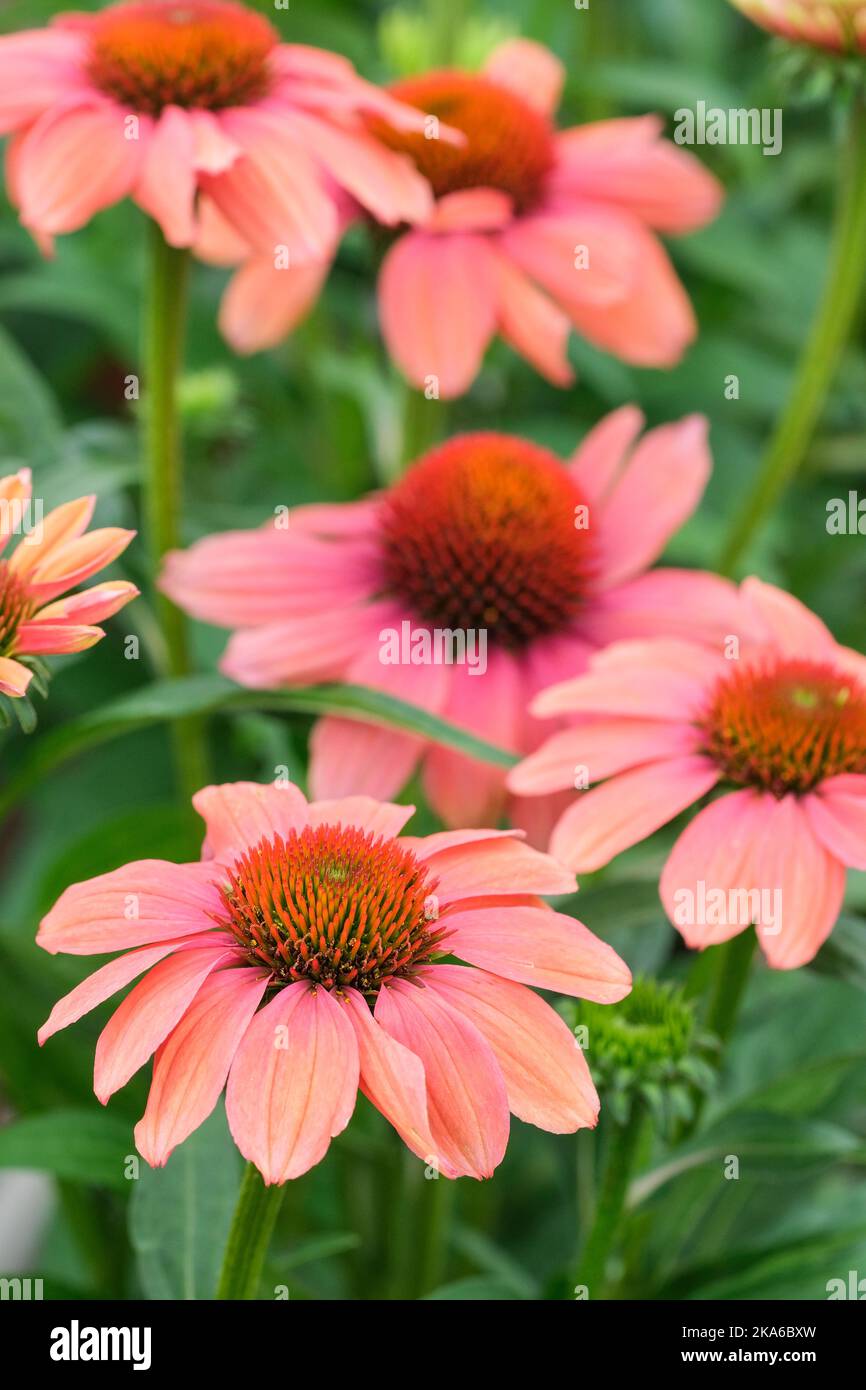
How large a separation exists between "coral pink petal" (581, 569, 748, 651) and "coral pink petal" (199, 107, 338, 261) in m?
0.19

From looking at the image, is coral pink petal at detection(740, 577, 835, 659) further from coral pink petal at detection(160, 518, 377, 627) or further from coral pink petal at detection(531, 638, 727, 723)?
coral pink petal at detection(160, 518, 377, 627)

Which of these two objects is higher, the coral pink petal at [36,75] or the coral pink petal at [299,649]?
Answer: the coral pink petal at [36,75]

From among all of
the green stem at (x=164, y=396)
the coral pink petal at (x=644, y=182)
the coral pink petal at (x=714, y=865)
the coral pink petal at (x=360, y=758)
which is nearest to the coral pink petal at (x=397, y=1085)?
the coral pink petal at (x=714, y=865)

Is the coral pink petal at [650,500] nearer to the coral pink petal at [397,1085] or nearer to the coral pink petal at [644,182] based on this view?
the coral pink petal at [644,182]

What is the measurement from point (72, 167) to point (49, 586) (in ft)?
0.73

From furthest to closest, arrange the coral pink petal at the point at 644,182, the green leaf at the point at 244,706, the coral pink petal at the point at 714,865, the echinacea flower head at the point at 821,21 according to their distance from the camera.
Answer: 1. the coral pink petal at the point at 644,182
2. the echinacea flower head at the point at 821,21
3. the green leaf at the point at 244,706
4. the coral pink petal at the point at 714,865

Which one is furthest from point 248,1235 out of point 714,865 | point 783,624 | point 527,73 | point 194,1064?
point 527,73

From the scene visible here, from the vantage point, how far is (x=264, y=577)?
67 centimetres

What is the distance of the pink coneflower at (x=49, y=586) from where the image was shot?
0.44m

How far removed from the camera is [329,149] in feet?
2.13

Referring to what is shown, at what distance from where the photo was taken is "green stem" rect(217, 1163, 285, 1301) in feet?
1.39

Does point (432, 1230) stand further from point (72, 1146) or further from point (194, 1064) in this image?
point (194, 1064)
